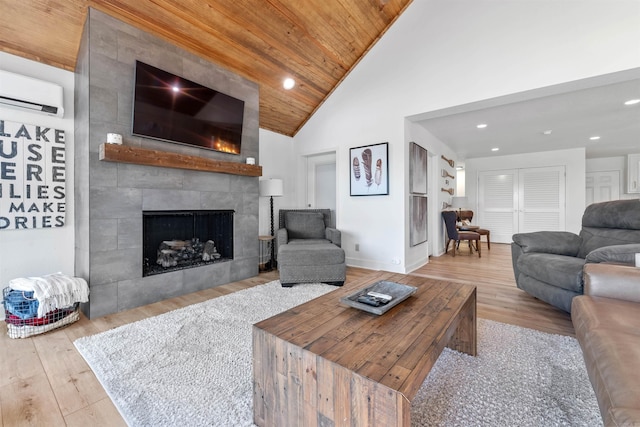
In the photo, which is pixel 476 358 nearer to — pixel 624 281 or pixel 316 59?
pixel 624 281

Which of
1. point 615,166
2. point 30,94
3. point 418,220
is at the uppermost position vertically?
point 615,166

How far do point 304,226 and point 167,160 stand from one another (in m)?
2.04

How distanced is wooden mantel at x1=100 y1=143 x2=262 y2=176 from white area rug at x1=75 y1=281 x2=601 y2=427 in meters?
1.42

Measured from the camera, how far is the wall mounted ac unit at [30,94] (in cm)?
216

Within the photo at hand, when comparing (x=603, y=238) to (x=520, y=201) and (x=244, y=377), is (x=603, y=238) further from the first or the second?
(x=520, y=201)

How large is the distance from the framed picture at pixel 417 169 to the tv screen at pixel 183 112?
7.93 feet

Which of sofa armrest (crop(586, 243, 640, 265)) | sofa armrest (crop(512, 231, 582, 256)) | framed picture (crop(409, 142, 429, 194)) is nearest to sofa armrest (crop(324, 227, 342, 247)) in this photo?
framed picture (crop(409, 142, 429, 194))

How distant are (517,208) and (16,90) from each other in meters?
8.73

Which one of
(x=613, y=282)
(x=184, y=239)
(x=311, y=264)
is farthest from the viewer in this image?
(x=184, y=239)

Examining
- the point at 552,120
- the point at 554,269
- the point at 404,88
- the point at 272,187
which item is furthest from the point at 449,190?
the point at 272,187

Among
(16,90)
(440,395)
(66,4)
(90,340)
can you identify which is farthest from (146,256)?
(440,395)

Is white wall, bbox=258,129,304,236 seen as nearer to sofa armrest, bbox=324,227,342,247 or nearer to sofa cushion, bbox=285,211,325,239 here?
sofa cushion, bbox=285,211,325,239

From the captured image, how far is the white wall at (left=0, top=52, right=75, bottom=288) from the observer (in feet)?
7.45

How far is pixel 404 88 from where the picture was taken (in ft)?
11.8
